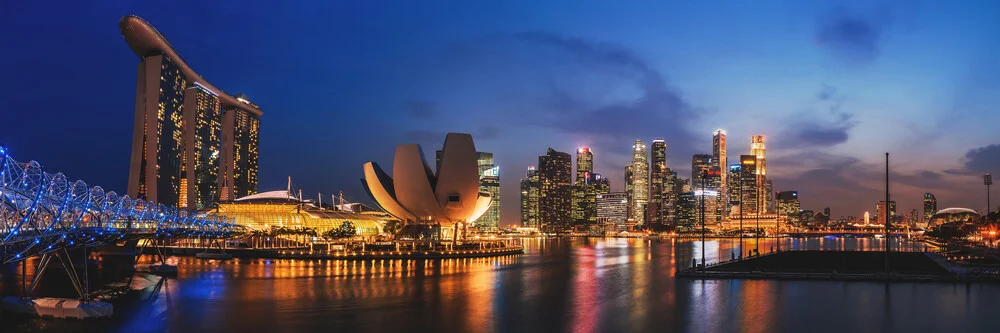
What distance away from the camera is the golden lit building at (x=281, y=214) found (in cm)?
8788

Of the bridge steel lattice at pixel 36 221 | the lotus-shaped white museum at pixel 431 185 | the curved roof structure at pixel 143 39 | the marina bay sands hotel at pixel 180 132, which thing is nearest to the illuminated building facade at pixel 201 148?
the marina bay sands hotel at pixel 180 132

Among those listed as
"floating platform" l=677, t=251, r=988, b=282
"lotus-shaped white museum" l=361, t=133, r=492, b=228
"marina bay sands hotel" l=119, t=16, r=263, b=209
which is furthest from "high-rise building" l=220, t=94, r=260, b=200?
"floating platform" l=677, t=251, r=988, b=282

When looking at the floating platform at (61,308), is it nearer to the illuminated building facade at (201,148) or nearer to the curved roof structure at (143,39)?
the curved roof structure at (143,39)

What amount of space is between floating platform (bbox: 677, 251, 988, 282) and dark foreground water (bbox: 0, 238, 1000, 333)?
1446 mm

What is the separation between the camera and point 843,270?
38.6 m

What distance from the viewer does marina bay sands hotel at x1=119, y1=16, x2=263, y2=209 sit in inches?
4097

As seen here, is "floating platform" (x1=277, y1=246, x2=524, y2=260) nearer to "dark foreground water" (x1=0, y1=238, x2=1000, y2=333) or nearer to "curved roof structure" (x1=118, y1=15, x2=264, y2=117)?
"dark foreground water" (x1=0, y1=238, x2=1000, y2=333)

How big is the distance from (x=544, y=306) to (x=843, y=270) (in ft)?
67.1

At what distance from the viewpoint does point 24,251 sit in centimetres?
1964

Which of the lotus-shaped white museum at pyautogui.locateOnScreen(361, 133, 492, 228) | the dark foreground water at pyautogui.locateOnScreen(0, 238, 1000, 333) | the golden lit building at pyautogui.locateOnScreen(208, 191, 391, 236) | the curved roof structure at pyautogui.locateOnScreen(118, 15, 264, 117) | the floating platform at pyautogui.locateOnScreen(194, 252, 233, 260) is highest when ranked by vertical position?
the curved roof structure at pyautogui.locateOnScreen(118, 15, 264, 117)

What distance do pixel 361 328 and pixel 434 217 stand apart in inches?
2204

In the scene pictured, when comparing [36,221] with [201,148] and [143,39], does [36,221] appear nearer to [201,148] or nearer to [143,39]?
[143,39]

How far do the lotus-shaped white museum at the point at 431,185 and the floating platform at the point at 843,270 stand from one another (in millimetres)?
28791

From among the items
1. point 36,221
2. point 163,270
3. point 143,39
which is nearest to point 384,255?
point 163,270
